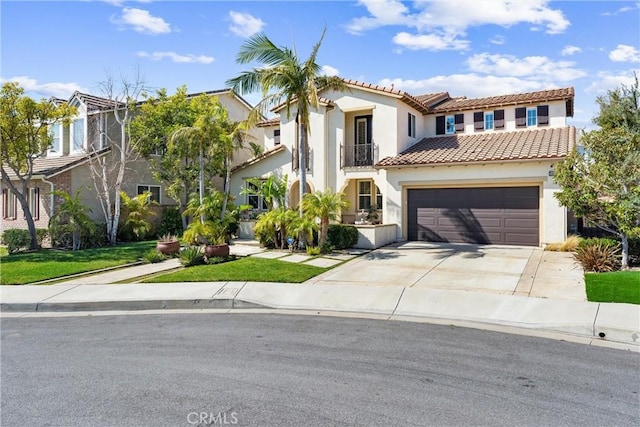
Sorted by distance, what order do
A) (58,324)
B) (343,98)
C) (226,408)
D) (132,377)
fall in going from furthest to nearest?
(343,98), (58,324), (132,377), (226,408)

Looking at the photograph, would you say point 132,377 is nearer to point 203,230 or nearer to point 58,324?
point 58,324

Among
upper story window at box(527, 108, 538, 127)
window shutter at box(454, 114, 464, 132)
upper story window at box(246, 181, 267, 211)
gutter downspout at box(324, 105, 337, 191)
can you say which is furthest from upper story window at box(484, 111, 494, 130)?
upper story window at box(246, 181, 267, 211)

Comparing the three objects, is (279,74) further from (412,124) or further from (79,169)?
(79,169)

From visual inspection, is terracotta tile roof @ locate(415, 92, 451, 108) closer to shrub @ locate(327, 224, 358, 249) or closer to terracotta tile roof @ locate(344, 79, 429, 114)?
terracotta tile roof @ locate(344, 79, 429, 114)

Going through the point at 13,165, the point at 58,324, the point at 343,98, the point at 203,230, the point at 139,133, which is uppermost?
the point at 343,98

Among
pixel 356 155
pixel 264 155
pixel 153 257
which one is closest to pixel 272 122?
pixel 264 155

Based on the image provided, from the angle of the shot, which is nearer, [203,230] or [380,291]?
[380,291]

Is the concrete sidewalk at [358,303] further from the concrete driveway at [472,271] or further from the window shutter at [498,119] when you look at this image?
the window shutter at [498,119]

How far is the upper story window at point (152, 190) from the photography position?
76.9 ft

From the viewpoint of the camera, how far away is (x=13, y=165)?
59.2 ft

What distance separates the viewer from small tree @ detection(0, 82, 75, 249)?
17094 mm

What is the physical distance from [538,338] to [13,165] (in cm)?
1946

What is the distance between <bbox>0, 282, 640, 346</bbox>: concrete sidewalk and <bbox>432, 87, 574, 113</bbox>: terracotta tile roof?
13336 mm

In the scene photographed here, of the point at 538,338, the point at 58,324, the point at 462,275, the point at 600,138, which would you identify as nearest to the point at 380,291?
the point at 462,275
